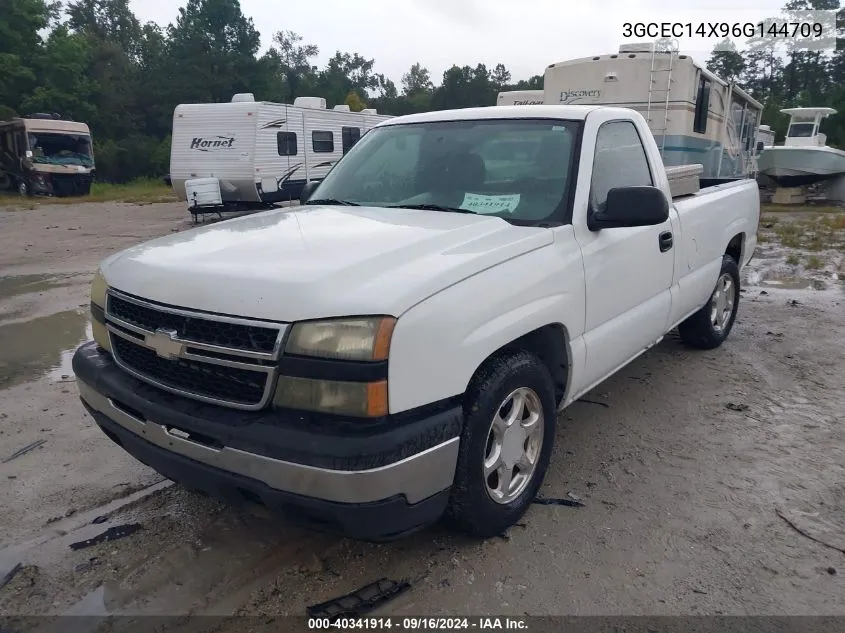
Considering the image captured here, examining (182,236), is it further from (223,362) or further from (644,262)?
(644,262)

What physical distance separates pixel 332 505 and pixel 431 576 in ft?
2.37

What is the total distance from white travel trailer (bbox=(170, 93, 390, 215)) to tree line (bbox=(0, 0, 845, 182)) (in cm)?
2452

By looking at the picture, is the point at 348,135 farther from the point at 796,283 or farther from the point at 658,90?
the point at 796,283

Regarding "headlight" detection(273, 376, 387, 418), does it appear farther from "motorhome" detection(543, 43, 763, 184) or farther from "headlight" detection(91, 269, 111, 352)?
"motorhome" detection(543, 43, 763, 184)

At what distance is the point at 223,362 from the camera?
2.31 meters

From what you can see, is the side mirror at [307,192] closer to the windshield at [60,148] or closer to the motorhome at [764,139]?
the motorhome at [764,139]

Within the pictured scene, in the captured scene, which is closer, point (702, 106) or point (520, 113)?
point (520, 113)

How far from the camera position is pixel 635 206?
3115 millimetres

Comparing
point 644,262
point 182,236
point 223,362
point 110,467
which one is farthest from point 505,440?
point 110,467

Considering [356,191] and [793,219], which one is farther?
[793,219]

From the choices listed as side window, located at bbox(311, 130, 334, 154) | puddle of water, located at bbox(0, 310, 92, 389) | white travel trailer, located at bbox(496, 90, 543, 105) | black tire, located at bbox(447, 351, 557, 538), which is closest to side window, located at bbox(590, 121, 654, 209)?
black tire, located at bbox(447, 351, 557, 538)

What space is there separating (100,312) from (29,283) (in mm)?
7090

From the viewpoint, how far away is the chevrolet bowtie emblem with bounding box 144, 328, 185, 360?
95.7 inches

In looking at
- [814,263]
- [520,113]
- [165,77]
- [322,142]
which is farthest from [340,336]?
[165,77]
